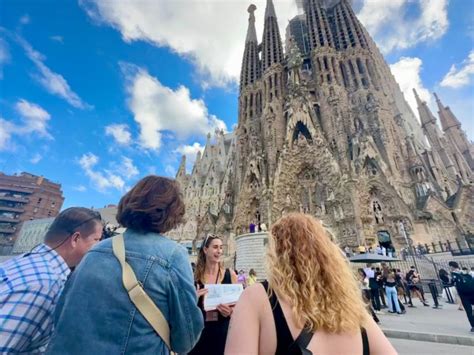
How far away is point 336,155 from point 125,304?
23.0 metres

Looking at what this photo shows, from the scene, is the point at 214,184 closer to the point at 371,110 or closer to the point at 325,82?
the point at 325,82

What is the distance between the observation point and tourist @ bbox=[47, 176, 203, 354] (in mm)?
988

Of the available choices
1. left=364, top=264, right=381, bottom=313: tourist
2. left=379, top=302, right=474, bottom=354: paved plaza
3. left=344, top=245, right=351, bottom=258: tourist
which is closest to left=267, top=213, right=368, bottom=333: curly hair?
left=379, top=302, right=474, bottom=354: paved plaza

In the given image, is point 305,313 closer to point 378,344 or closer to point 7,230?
point 378,344

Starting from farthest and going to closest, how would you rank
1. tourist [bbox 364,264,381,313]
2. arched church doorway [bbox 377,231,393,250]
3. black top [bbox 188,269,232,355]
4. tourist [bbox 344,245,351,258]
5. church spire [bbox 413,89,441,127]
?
church spire [bbox 413,89,441,127]
arched church doorway [bbox 377,231,393,250]
tourist [bbox 344,245,351,258]
tourist [bbox 364,264,381,313]
black top [bbox 188,269,232,355]

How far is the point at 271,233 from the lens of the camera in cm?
140

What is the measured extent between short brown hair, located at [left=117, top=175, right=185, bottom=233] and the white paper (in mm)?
636

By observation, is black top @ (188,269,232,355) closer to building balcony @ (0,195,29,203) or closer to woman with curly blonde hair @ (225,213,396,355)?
woman with curly blonde hair @ (225,213,396,355)

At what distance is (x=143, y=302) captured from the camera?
1067 mm

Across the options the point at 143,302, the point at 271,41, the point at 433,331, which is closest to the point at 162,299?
the point at 143,302

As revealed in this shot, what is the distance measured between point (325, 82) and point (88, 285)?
1136 inches

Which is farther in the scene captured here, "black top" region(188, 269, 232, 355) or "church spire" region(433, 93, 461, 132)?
"church spire" region(433, 93, 461, 132)

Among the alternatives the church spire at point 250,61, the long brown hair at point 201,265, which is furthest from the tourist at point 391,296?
the church spire at point 250,61

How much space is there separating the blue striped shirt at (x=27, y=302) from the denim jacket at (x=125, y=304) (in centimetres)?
27
